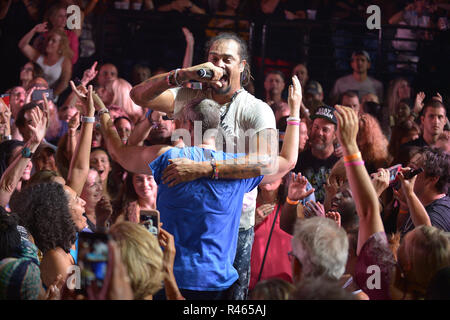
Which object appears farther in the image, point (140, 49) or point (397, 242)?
point (140, 49)

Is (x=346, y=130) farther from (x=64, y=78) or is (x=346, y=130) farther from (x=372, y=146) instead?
(x=64, y=78)

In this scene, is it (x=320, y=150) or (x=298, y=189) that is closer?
(x=298, y=189)

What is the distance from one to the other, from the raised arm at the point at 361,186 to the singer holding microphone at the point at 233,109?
1.12 ft

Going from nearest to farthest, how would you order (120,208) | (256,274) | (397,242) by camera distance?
(397,242) < (256,274) < (120,208)

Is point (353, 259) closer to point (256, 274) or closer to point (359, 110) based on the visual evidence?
point (256, 274)

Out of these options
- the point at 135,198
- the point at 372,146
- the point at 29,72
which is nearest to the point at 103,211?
the point at 135,198

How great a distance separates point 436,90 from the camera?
5.68 m

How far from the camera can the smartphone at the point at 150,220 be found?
219cm

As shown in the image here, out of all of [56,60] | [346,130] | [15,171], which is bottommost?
[15,171]

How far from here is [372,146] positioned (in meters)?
4.34

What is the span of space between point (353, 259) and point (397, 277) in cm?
66

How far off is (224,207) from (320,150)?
2.12 m

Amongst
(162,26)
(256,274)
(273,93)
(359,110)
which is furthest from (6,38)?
(256,274)

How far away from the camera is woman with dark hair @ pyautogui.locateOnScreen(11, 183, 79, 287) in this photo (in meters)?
2.69
